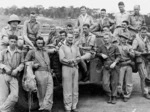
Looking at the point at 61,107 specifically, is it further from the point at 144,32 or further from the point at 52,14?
the point at 52,14

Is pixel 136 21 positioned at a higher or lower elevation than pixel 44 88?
higher

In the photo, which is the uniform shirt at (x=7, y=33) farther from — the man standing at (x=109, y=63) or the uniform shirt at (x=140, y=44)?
the uniform shirt at (x=140, y=44)

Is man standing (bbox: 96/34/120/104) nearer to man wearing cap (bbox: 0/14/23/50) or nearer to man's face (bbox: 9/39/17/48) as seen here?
man wearing cap (bbox: 0/14/23/50)

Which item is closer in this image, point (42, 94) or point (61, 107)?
point (42, 94)

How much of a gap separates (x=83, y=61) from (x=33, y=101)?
1.76 meters

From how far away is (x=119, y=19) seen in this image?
991 centimetres

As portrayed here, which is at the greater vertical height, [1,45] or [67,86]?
[1,45]

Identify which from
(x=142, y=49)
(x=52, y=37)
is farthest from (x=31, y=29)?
(x=142, y=49)

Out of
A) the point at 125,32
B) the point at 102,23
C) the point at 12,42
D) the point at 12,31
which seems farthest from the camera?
the point at 102,23

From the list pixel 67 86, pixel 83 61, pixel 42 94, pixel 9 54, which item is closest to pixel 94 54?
pixel 83 61

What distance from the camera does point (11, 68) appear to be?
6738 millimetres

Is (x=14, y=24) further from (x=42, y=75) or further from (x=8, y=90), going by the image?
(x=8, y=90)

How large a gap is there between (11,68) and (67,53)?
4.94ft

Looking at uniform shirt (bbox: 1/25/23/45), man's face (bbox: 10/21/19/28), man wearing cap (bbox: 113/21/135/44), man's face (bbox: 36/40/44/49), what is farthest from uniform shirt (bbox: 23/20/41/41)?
man wearing cap (bbox: 113/21/135/44)
